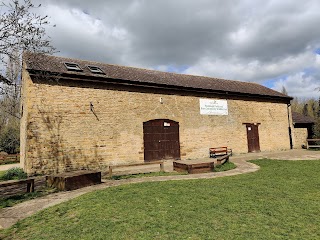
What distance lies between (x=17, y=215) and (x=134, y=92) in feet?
30.4

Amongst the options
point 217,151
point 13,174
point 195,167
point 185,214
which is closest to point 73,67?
point 13,174

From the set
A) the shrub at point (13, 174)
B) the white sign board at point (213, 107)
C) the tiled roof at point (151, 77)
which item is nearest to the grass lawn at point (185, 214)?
the shrub at point (13, 174)

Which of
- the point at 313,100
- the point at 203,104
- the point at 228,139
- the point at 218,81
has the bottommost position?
the point at 228,139

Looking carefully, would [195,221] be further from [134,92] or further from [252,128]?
[252,128]

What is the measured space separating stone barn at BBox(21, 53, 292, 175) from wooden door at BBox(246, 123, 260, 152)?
0.26ft

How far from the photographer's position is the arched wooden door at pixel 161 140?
44.3 feet

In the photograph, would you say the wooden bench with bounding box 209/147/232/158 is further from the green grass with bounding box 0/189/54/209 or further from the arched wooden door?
the green grass with bounding box 0/189/54/209

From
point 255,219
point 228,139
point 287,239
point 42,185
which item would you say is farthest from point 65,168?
point 228,139

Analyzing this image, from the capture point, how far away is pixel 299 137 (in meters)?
20.7

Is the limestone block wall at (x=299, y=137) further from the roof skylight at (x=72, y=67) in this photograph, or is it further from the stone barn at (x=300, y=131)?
the roof skylight at (x=72, y=67)

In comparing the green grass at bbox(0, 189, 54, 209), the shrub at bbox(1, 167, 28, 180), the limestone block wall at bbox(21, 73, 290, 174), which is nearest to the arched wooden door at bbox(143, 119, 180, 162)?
the limestone block wall at bbox(21, 73, 290, 174)

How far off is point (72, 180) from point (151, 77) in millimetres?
9599

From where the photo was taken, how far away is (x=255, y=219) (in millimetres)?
4348

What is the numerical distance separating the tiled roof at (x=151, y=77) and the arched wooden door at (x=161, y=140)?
2.48m
